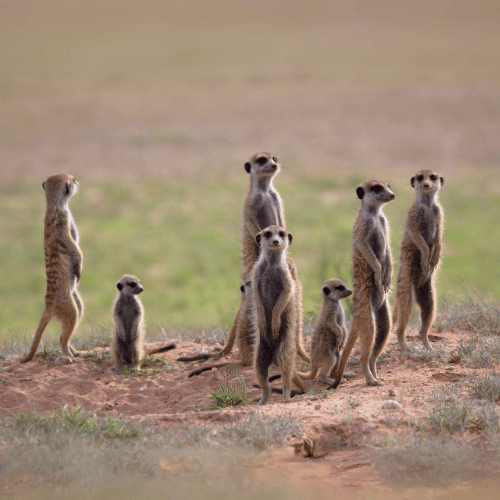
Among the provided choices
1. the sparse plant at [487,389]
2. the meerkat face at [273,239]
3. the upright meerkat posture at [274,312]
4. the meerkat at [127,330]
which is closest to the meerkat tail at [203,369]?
the meerkat at [127,330]

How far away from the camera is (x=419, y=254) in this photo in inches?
185

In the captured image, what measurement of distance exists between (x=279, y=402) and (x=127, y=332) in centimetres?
152

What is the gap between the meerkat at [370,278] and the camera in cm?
406

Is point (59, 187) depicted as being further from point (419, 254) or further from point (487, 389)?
point (487, 389)

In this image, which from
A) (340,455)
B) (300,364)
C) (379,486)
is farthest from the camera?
(300,364)

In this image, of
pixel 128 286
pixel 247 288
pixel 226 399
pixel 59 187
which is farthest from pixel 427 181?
pixel 59 187

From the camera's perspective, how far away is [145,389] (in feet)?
15.1

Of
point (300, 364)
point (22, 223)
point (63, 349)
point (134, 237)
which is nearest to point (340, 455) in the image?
point (300, 364)

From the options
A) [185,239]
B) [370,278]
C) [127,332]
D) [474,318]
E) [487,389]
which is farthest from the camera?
[185,239]

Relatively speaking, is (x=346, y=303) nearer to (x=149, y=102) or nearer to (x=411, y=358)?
(x=411, y=358)

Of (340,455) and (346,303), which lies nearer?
(340,455)

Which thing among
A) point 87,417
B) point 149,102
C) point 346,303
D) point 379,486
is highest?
point 149,102

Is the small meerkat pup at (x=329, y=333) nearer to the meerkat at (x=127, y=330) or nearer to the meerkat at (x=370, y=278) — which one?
the meerkat at (x=370, y=278)

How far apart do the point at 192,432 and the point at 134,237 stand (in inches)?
430
